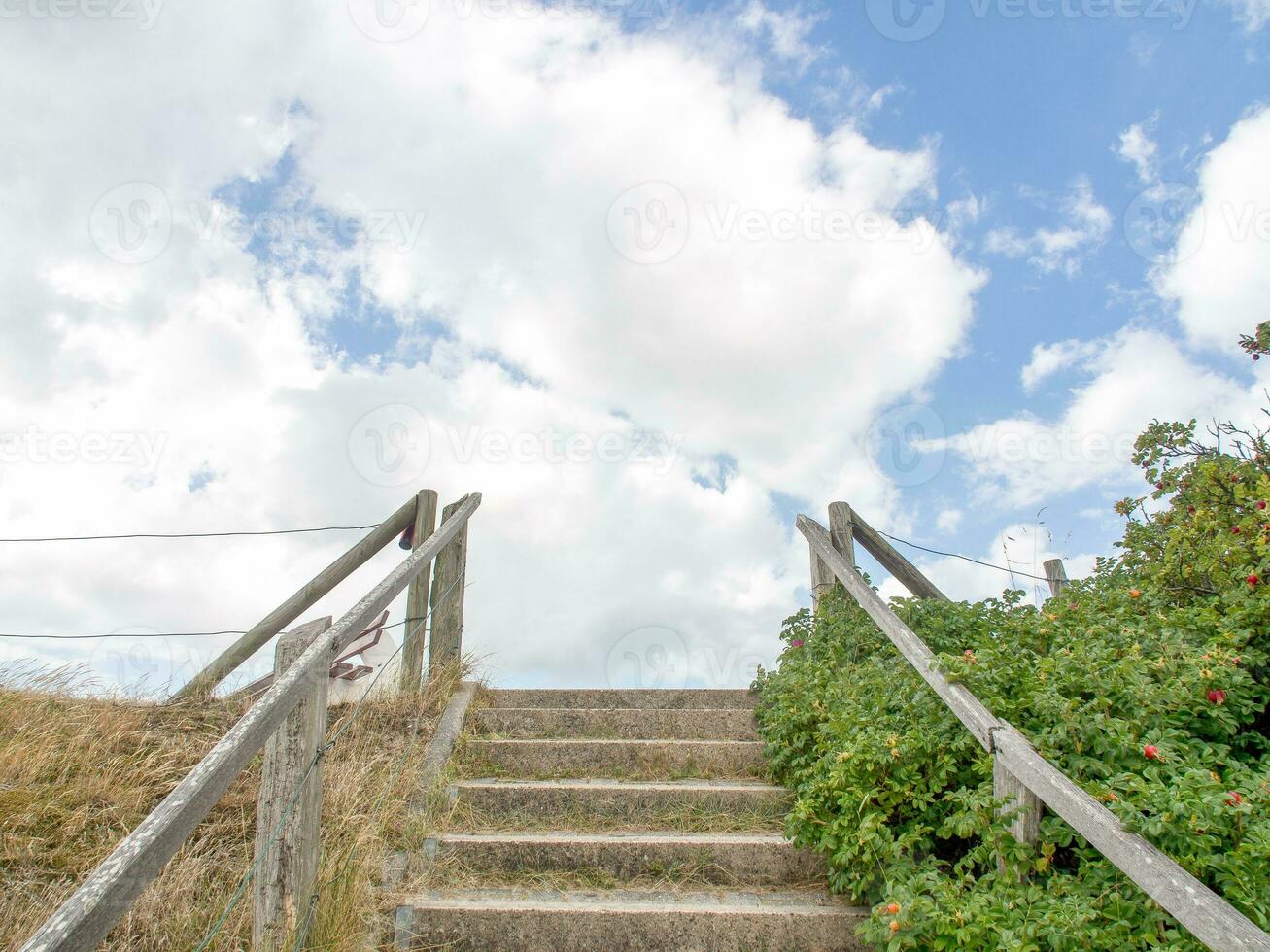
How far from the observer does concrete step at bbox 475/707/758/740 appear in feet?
17.1

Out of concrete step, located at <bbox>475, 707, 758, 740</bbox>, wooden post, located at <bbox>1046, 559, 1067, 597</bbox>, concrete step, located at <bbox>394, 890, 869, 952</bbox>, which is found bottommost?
concrete step, located at <bbox>394, 890, 869, 952</bbox>

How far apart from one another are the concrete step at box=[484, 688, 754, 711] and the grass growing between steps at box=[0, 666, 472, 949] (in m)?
0.84

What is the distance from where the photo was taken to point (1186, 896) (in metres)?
2.09

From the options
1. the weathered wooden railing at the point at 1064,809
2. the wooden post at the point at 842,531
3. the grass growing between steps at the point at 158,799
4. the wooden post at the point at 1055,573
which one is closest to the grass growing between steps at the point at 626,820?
the grass growing between steps at the point at 158,799

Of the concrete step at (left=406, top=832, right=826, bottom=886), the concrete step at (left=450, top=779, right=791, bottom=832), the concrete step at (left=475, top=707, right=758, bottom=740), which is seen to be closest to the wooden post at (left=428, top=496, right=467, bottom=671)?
the concrete step at (left=475, top=707, right=758, bottom=740)

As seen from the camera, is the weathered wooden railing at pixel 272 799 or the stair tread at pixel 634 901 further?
the stair tread at pixel 634 901

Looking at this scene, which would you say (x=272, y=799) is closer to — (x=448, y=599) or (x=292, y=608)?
(x=292, y=608)

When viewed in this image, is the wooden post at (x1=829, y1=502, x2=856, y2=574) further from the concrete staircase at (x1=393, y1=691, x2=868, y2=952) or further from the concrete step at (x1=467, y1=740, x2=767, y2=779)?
the concrete step at (x1=467, y1=740, x2=767, y2=779)

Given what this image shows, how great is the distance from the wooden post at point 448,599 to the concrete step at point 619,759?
1005 mm

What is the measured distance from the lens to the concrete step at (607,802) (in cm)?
423

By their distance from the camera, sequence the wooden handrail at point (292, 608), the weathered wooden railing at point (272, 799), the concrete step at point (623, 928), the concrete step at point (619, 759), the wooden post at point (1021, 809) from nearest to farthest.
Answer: the weathered wooden railing at point (272, 799)
the wooden post at point (1021, 809)
the concrete step at point (623, 928)
the concrete step at point (619, 759)
the wooden handrail at point (292, 608)

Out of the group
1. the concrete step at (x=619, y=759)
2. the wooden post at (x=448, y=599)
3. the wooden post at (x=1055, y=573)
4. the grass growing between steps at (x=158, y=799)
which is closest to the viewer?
the grass growing between steps at (x=158, y=799)

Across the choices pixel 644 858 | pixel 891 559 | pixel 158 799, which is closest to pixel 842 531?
pixel 891 559

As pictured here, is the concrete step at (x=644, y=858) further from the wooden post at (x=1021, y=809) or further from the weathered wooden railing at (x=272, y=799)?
the wooden post at (x=1021, y=809)
